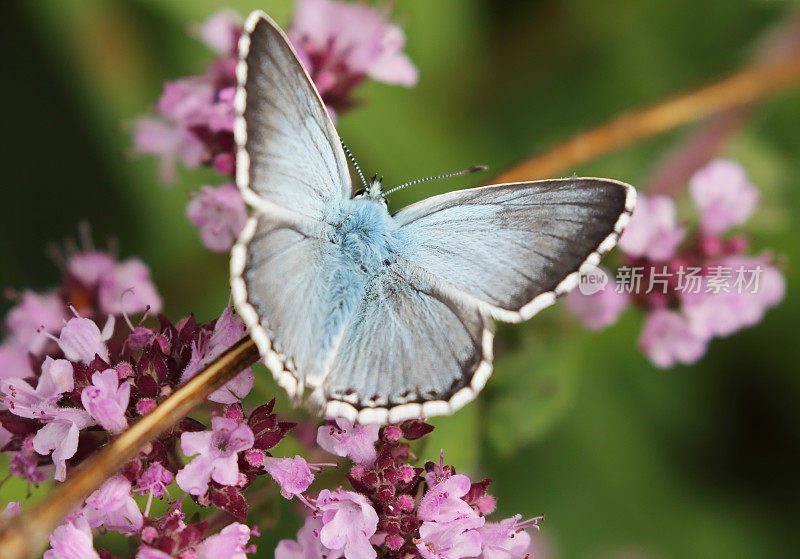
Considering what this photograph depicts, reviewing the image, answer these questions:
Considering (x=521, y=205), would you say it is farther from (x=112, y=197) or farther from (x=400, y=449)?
(x=112, y=197)

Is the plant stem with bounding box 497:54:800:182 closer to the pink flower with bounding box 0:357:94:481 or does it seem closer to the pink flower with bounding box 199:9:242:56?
the pink flower with bounding box 199:9:242:56

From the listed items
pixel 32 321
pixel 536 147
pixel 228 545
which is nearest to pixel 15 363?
pixel 32 321

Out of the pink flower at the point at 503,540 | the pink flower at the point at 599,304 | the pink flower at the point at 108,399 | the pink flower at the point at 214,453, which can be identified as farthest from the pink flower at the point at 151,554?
the pink flower at the point at 599,304

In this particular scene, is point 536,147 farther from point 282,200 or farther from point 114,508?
point 114,508

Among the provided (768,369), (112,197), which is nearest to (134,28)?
(112,197)

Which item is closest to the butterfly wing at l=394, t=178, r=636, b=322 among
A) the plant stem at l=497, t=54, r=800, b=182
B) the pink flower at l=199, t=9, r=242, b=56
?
the plant stem at l=497, t=54, r=800, b=182

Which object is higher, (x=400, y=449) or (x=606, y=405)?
(x=400, y=449)

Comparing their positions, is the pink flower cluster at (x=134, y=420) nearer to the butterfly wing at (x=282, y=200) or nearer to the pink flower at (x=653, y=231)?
the butterfly wing at (x=282, y=200)
